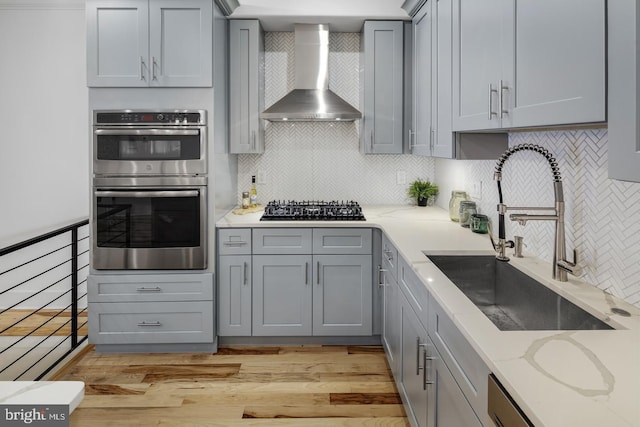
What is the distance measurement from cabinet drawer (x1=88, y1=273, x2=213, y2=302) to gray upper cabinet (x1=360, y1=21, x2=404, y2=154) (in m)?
1.60

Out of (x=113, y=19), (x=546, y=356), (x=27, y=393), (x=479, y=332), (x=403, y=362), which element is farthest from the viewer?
(x=113, y=19)

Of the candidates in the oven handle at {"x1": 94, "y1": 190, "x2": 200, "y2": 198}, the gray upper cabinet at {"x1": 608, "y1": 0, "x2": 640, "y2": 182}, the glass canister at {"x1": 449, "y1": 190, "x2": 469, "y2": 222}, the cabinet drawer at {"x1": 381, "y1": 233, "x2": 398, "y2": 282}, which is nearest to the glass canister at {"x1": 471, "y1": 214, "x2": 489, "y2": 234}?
the glass canister at {"x1": 449, "y1": 190, "x2": 469, "y2": 222}

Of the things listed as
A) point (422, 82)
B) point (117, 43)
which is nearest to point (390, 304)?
point (422, 82)

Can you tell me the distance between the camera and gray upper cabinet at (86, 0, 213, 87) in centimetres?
295

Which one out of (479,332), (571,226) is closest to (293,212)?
(571,226)

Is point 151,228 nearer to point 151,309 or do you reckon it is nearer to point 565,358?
point 151,309

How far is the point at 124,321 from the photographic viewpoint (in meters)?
3.10

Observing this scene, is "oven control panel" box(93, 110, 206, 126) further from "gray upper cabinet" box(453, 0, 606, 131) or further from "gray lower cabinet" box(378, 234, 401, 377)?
"gray upper cabinet" box(453, 0, 606, 131)

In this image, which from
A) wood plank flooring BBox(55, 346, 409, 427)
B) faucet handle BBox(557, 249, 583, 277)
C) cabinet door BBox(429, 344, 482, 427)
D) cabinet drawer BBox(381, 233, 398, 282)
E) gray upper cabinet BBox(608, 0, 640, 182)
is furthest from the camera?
cabinet drawer BBox(381, 233, 398, 282)

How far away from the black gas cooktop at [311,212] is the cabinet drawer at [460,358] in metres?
1.62

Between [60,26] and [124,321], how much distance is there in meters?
2.64

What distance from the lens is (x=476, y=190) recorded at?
297cm

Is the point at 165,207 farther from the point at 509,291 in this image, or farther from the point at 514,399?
the point at 514,399

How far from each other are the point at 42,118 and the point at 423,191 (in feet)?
11.0
